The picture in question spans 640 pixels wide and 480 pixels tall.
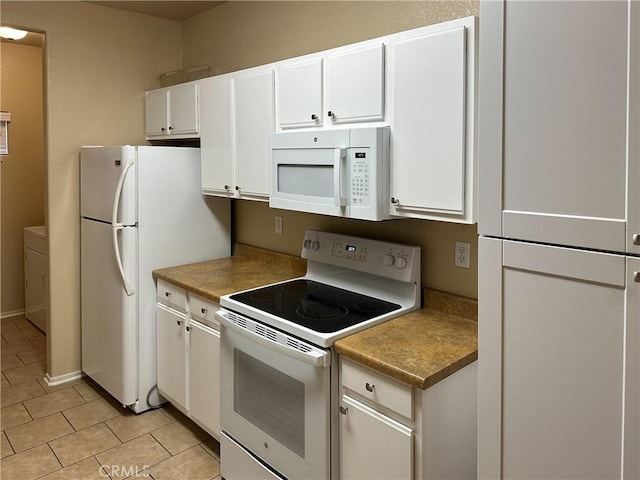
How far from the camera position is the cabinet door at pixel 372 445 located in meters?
1.70

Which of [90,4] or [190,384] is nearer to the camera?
[190,384]

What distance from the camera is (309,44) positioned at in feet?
9.37

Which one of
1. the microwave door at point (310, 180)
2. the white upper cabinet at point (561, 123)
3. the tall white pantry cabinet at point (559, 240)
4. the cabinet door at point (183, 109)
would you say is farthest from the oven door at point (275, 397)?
the cabinet door at point (183, 109)

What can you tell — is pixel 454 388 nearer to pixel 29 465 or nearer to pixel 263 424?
pixel 263 424

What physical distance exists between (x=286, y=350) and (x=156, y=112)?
225cm

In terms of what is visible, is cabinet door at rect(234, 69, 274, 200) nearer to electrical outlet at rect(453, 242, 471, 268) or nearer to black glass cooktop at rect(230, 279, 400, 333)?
black glass cooktop at rect(230, 279, 400, 333)

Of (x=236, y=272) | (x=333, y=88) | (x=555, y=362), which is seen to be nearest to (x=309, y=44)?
(x=333, y=88)

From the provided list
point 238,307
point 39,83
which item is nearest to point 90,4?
point 39,83

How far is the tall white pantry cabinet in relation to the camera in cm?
113

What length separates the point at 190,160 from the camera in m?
3.19

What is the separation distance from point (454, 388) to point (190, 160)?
2.15 m

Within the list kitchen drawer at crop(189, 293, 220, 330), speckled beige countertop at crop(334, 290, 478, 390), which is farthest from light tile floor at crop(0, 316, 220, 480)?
speckled beige countertop at crop(334, 290, 478, 390)

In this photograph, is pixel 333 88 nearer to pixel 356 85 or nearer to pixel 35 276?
pixel 356 85

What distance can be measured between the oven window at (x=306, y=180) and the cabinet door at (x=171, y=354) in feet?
3.20
